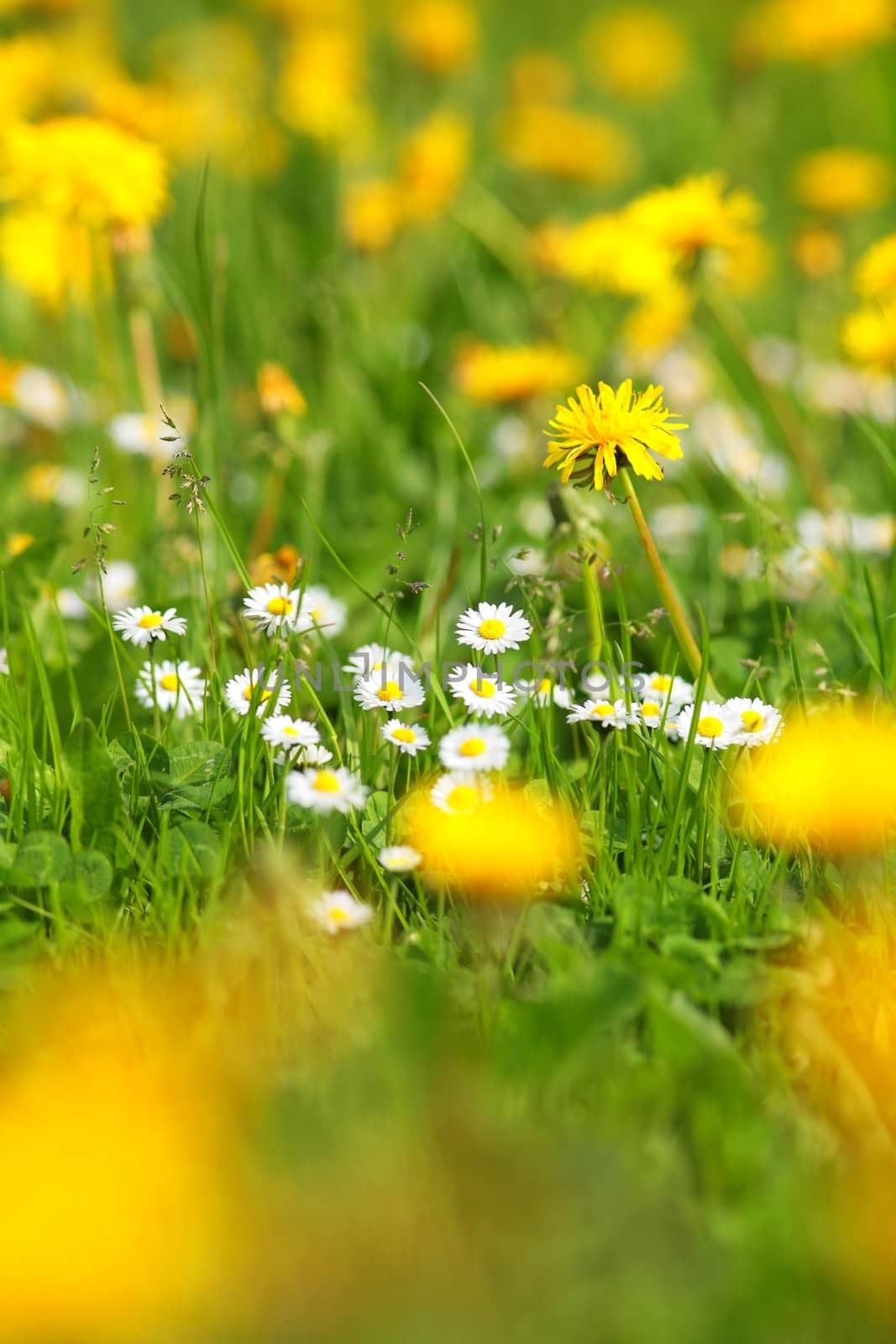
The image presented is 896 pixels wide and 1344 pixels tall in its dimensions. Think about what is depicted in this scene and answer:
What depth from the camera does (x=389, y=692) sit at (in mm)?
1502

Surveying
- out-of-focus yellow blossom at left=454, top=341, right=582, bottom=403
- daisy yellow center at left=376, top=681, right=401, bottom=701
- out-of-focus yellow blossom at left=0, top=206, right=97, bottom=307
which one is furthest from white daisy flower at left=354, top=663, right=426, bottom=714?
out-of-focus yellow blossom at left=0, top=206, right=97, bottom=307

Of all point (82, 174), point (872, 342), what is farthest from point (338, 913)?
point (82, 174)

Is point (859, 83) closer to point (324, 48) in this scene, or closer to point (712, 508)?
point (324, 48)

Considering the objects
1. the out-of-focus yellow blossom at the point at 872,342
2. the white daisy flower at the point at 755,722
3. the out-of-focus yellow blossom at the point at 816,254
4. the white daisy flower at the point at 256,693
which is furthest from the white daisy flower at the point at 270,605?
the out-of-focus yellow blossom at the point at 816,254

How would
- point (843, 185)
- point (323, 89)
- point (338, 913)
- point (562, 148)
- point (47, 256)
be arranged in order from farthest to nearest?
point (323, 89) < point (562, 148) < point (843, 185) < point (47, 256) < point (338, 913)

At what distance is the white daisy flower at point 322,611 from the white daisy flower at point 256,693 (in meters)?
0.18

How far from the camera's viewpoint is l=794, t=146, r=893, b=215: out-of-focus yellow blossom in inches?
126

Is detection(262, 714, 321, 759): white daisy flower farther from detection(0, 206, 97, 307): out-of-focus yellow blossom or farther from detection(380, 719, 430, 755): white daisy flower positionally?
detection(0, 206, 97, 307): out-of-focus yellow blossom

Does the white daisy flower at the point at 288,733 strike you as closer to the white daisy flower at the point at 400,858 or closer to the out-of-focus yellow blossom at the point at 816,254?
the white daisy flower at the point at 400,858

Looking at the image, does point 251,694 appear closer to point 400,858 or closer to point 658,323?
point 400,858

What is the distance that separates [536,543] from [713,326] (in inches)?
42.6

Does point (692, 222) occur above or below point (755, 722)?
above

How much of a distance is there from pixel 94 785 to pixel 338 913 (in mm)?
331

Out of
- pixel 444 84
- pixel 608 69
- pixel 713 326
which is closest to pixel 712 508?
pixel 713 326
